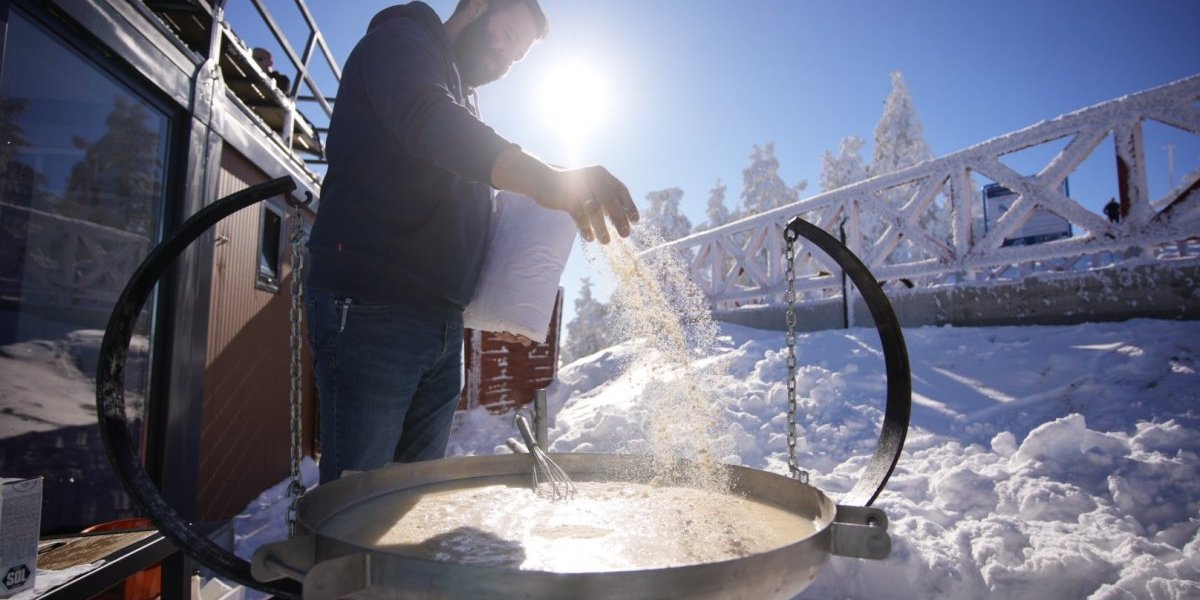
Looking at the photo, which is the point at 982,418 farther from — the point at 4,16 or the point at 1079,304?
the point at 4,16

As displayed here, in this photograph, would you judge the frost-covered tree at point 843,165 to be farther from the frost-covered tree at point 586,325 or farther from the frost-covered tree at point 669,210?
the frost-covered tree at point 586,325

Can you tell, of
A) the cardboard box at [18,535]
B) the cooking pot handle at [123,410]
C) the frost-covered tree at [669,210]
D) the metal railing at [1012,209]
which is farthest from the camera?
the frost-covered tree at [669,210]

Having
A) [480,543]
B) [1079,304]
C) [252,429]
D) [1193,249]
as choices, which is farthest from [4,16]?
[1193,249]

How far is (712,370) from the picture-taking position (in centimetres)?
738

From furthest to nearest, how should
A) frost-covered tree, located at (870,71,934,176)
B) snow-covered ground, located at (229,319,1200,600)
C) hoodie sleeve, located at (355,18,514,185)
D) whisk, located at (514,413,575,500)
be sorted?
frost-covered tree, located at (870,71,934,176), snow-covered ground, located at (229,319,1200,600), whisk, located at (514,413,575,500), hoodie sleeve, located at (355,18,514,185)

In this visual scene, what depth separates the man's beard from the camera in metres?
2.12

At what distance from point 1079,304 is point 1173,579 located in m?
3.68

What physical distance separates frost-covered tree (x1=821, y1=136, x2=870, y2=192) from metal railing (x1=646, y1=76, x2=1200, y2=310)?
81.2 feet

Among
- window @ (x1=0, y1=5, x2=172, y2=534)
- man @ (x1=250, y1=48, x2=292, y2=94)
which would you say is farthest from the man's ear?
man @ (x1=250, y1=48, x2=292, y2=94)

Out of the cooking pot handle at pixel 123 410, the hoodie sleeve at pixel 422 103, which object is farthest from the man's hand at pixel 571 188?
the cooking pot handle at pixel 123 410

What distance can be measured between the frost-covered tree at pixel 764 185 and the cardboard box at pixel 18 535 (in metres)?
31.2

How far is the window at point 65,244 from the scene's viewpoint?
2615 mm

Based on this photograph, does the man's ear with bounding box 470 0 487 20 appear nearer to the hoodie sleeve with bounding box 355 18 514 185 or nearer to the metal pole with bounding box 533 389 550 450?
the hoodie sleeve with bounding box 355 18 514 185

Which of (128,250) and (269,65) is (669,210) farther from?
(128,250)
